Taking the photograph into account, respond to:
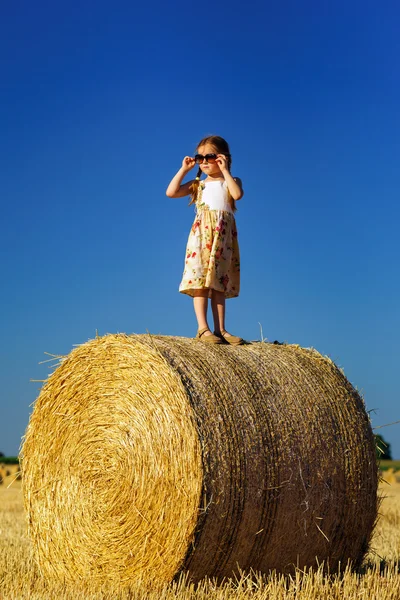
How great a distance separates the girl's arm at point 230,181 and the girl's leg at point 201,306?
2.62 feet

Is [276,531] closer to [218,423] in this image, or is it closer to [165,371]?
[218,423]

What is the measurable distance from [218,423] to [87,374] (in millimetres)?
1229

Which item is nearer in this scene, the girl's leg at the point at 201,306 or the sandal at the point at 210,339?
the sandal at the point at 210,339

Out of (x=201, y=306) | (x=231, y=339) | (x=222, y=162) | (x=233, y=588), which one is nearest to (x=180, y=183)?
(x=222, y=162)

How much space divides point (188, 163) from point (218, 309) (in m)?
1.21

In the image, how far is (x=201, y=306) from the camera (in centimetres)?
638

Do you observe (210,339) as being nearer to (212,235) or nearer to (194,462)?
(212,235)

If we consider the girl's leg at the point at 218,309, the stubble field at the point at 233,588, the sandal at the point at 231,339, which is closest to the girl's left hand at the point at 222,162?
the girl's leg at the point at 218,309

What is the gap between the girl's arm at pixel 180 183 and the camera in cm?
667

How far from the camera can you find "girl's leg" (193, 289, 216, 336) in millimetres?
6312

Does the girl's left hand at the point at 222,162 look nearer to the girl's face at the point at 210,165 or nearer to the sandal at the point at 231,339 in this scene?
the girl's face at the point at 210,165

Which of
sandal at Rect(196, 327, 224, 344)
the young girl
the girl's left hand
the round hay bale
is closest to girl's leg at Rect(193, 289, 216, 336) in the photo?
the young girl

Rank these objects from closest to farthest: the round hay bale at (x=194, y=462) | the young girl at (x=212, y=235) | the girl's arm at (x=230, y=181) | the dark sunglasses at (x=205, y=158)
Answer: the round hay bale at (x=194, y=462) < the young girl at (x=212, y=235) < the girl's arm at (x=230, y=181) < the dark sunglasses at (x=205, y=158)

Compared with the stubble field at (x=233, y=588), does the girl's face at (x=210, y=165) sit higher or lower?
higher
